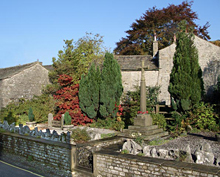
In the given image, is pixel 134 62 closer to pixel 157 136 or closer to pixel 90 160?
pixel 157 136

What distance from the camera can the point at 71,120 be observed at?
1509cm

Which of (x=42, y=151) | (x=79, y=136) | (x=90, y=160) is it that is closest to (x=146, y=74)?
(x=79, y=136)

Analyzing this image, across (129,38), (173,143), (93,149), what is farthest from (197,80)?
(129,38)

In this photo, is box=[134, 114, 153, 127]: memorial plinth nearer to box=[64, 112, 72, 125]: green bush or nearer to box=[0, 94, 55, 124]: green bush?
box=[64, 112, 72, 125]: green bush

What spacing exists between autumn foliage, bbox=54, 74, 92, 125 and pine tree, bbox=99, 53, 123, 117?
1.61 meters

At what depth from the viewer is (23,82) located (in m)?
20.9

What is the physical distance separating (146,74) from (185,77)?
7944 millimetres

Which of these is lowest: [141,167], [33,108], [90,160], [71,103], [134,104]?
[90,160]

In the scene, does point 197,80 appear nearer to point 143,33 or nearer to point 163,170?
point 163,170

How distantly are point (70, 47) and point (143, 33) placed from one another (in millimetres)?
11560

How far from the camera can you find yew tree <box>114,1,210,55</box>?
2783 cm

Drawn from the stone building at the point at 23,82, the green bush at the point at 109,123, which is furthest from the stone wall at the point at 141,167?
the stone building at the point at 23,82

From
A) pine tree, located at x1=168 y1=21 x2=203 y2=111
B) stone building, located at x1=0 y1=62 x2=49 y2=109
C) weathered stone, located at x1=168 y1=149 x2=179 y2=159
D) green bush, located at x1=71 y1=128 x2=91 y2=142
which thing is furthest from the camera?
stone building, located at x1=0 y1=62 x2=49 y2=109

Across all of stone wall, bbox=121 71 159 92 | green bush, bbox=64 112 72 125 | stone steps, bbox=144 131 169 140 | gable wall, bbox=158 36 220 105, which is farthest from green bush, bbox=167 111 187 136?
stone wall, bbox=121 71 159 92
